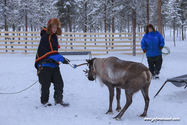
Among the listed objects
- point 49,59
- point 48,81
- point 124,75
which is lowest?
point 48,81

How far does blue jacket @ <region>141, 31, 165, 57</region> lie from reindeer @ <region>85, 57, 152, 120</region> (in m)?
3.49

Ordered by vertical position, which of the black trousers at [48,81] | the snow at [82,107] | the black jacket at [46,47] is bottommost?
the snow at [82,107]

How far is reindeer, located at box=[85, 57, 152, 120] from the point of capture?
372 centimetres

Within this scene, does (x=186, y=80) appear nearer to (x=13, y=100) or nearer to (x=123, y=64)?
(x=123, y=64)

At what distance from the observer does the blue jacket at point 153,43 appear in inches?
280

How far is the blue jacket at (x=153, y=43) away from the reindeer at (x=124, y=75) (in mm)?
3492

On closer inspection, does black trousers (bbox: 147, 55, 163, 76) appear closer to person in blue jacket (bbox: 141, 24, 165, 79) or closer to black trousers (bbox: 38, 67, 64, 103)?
person in blue jacket (bbox: 141, 24, 165, 79)

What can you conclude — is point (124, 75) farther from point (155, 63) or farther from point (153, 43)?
point (155, 63)

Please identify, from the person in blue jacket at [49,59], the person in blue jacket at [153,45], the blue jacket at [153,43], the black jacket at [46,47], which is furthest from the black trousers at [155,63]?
the black jacket at [46,47]

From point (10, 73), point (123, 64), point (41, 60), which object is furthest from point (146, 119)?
point (10, 73)

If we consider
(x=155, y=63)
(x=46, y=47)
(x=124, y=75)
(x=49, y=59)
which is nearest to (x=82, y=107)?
(x=49, y=59)

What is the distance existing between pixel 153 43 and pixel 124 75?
3.88 meters

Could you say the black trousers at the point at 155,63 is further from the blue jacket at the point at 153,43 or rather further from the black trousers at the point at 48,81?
the black trousers at the point at 48,81

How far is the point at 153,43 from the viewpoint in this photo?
281 inches
